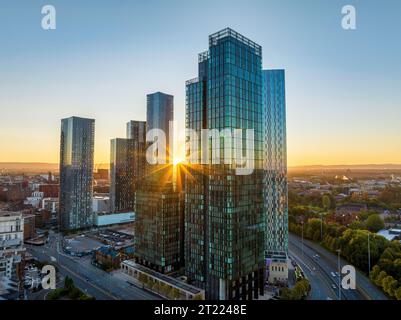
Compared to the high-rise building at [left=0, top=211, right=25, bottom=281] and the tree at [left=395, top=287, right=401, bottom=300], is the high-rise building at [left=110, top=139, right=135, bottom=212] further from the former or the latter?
the tree at [left=395, top=287, right=401, bottom=300]

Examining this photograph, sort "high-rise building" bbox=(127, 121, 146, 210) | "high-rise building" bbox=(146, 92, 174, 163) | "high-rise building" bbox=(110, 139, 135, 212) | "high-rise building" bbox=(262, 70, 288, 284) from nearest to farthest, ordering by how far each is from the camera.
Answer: "high-rise building" bbox=(262, 70, 288, 284)
"high-rise building" bbox=(146, 92, 174, 163)
"high-rise building" bbox=(110, 139, 135, 212)
"high-rise building" bbox=(127, 121, 146, 210)

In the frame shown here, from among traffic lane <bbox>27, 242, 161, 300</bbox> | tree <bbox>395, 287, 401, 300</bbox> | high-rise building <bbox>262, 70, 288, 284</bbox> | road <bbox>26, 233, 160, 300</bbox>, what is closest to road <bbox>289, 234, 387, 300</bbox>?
tree <bbox>395, 287, 401, 300</bbox>

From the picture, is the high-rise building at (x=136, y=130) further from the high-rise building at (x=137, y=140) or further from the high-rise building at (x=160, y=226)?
the high-rise building at (x=160, y=226)

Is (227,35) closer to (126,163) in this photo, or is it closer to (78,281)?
(78,281)

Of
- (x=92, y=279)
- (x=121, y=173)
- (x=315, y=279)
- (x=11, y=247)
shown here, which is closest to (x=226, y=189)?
(x=315, y=279)

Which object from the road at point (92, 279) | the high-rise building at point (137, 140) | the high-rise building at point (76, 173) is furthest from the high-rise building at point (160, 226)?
the high-rise building at point (137, 140)
